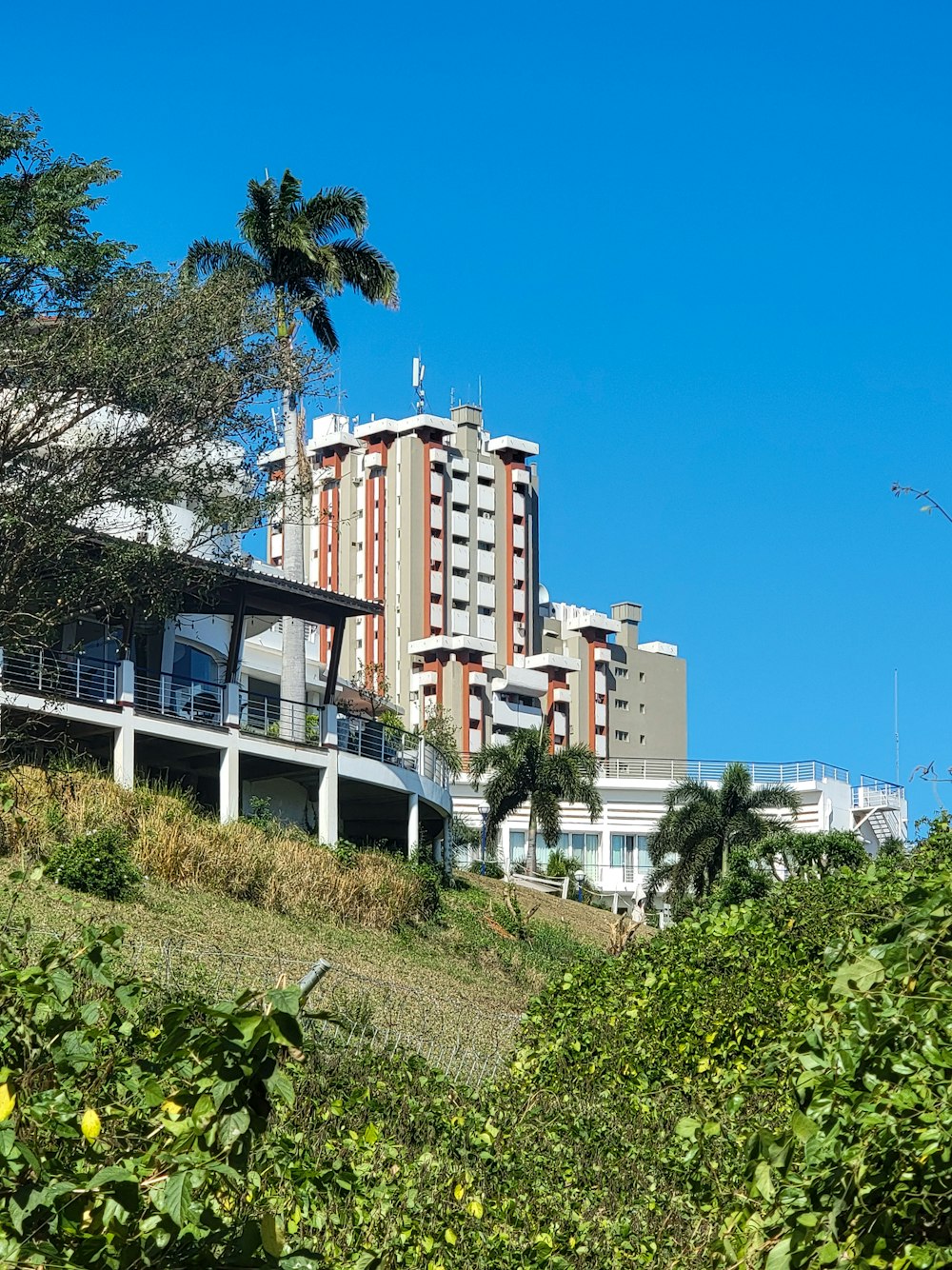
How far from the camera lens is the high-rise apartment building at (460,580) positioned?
314 ft

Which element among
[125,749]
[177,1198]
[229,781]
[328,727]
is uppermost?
[328,727]

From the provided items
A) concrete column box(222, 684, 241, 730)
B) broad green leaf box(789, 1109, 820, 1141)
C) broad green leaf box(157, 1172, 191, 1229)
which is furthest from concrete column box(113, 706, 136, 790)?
broad green leaf box(157, 1172, 191, 1229)

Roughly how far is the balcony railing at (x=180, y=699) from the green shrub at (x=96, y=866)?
21.9 ft

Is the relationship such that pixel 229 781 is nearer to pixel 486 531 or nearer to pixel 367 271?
pixel 367 271

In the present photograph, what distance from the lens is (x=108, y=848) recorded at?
1027 inches

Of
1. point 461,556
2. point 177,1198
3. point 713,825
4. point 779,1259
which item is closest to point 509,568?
point 461,556

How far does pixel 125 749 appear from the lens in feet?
104

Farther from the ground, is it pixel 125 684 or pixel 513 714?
pixel 513 714

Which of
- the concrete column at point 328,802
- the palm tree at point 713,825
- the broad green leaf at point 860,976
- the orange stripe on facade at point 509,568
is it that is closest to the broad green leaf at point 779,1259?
the broad green leaf at point 860,976

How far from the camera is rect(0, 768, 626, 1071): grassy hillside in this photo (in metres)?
21.1

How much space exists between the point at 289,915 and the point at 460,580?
244 feet

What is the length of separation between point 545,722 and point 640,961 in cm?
8112

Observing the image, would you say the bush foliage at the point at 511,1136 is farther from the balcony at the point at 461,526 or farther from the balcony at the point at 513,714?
the balcony at the point at 461,526

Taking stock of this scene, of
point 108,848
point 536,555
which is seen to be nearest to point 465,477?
point 536,555
